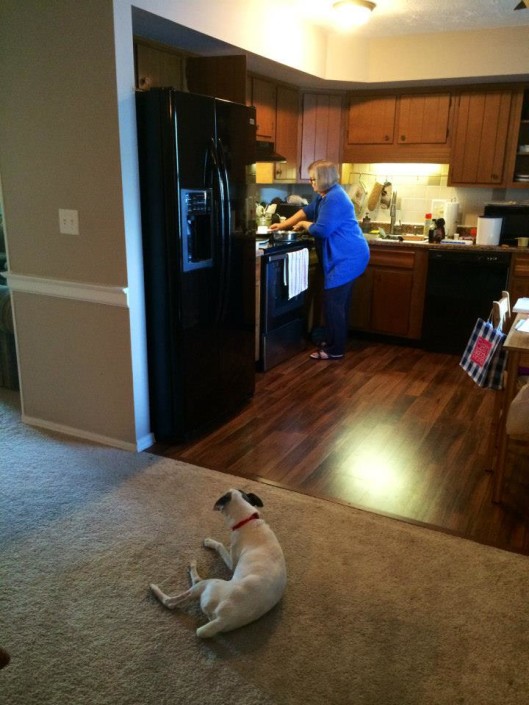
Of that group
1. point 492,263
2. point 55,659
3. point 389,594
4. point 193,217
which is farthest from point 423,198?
point 55,659

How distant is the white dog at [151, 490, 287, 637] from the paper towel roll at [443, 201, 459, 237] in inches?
153

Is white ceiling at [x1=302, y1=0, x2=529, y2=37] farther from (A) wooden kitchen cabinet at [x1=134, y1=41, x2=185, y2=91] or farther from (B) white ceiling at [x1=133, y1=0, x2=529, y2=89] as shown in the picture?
(A) wooden kitchen cabinet at [x1=134, y1=41, x2=185, y2=91]

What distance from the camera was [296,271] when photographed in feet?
14.8

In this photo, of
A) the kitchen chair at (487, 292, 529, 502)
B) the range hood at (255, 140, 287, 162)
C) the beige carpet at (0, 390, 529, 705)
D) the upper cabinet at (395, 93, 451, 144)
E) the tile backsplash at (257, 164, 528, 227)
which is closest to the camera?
the beige carpet at (0, 390, 529, 705)

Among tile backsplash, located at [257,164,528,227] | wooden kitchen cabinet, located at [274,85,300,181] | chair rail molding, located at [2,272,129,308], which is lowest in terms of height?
chair rail molding, located at [2,272,129,308]

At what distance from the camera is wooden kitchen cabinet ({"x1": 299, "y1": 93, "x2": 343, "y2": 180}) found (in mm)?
5258

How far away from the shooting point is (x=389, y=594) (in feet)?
6.89

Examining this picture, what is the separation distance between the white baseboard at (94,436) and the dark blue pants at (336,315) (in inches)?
80.1

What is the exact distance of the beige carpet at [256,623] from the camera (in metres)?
1.72

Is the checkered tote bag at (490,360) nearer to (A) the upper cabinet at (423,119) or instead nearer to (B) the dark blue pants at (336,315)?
(B) the dark blue pants at (336,315)

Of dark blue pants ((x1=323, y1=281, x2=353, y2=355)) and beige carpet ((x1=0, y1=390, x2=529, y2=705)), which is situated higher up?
dark blue pants ((x1=323, y1=281, x2=353, y2=355))

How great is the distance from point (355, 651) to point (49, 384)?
2254mm

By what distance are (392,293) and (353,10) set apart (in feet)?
7.34

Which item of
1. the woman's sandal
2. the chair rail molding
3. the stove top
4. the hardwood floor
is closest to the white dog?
the hardwood floor
